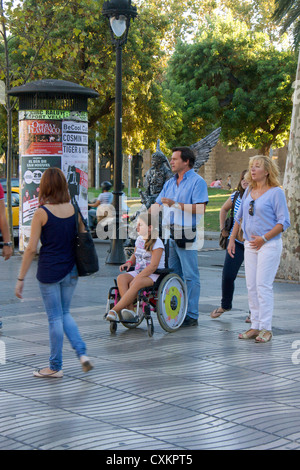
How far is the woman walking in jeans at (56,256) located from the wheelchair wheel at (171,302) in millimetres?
1779

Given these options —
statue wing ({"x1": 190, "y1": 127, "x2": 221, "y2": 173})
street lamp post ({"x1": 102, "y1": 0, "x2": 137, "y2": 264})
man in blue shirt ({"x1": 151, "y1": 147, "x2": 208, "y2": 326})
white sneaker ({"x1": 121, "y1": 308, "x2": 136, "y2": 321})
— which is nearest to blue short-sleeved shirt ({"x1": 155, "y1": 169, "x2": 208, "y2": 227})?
man in blue shirt ({"x1": 151, "y1": 147, "x2": 208, "y2": 326})

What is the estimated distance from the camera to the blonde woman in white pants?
720 centimetres

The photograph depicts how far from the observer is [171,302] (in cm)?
771

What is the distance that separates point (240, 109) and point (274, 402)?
1411 inches

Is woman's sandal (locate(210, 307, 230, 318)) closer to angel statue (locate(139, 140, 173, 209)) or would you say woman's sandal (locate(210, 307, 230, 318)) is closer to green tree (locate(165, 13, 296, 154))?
angel statue (locate(139, 140, 173, 209))

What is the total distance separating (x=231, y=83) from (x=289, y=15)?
20818 millimetres

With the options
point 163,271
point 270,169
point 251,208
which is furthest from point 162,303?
point 270,169

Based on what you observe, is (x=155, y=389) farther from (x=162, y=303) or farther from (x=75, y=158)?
(x=75, y=158)

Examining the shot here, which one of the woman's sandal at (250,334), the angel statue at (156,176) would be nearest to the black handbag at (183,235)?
the woman's sandal at (250,334)

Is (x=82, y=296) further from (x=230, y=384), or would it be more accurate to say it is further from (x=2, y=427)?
(x=2, y=427)

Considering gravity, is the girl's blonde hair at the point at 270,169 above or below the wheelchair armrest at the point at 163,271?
above

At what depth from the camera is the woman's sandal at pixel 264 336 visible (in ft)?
23.7

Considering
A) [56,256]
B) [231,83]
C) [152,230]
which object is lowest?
[56,256]

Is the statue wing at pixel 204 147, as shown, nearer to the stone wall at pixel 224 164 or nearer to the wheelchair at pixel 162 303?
the wheelchair at pixel 162 303
